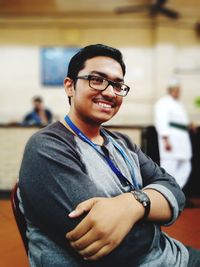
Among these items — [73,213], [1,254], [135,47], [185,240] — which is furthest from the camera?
[135,47]

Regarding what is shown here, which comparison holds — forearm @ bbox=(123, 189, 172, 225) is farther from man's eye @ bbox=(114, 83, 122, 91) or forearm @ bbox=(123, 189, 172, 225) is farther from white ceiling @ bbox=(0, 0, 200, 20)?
white ceiling @ bbox=(0, 0, 200, 20)

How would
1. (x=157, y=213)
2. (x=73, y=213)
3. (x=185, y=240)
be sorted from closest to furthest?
(x=73, y=213) < (x=157, y=213) < (x=185, y=240)

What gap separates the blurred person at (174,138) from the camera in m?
3.82

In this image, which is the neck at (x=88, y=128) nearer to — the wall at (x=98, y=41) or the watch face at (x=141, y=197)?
the watch face at (x=141, y=197)

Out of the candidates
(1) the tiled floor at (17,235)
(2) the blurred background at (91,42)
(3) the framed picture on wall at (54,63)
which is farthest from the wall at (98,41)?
(1) the tiled floor at (17,235)

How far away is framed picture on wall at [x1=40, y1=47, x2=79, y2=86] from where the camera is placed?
21.7 ft

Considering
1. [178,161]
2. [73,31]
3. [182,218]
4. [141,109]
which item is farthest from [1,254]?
→ [73,31]

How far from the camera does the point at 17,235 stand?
7.98 ft

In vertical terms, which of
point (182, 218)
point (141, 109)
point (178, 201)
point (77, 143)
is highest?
point (77, 143)

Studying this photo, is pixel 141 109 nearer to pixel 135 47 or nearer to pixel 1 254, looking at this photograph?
pixel 135 47

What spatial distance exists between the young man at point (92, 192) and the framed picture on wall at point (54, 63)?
5.75 meters

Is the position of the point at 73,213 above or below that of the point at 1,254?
above

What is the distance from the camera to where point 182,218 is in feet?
8.82

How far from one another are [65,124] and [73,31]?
5.97 meters
